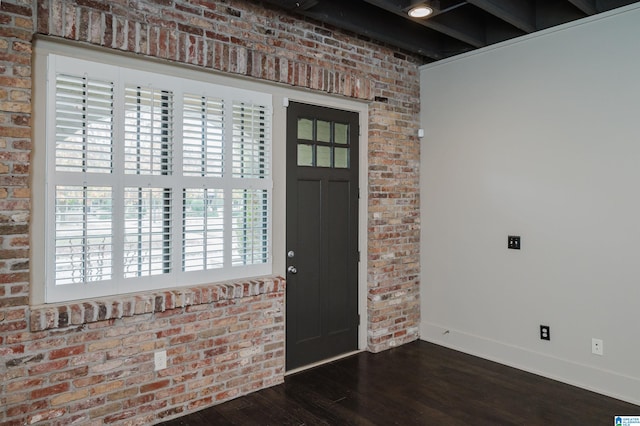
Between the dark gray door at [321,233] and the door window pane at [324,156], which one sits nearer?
the dark gray door at [321,233]

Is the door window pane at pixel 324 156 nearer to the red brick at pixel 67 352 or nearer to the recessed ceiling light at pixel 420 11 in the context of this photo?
the recessed ceiling light at pixel 420 11

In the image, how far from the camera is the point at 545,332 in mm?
3682

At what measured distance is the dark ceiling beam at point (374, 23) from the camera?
11.4 feet

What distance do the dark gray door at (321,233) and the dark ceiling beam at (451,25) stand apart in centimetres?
102

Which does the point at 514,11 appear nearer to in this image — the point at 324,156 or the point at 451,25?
the point at 451,25

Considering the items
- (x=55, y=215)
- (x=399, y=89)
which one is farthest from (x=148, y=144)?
(x=399, y=89)

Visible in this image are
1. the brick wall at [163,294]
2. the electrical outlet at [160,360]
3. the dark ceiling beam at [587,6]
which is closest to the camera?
the brick wall at [163,294]

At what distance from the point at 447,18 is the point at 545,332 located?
2841 mm

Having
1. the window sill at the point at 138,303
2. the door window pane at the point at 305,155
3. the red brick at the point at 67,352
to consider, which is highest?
the door window pane at the point at 305,155

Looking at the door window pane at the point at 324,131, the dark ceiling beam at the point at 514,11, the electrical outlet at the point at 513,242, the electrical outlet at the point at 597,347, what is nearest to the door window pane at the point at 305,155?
the door window pane at the point at 324,131

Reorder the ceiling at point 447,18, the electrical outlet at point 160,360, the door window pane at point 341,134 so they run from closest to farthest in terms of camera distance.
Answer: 1. the electrical outlet at point 160,360
2. the ceiling at point 447,18
3. the door window pane at point 341,134

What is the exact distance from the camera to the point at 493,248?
405 cm

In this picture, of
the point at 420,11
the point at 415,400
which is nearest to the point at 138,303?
the point at 415,400

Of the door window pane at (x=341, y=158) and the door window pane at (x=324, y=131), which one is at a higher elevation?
the door window pane at (x=324, y=131)
